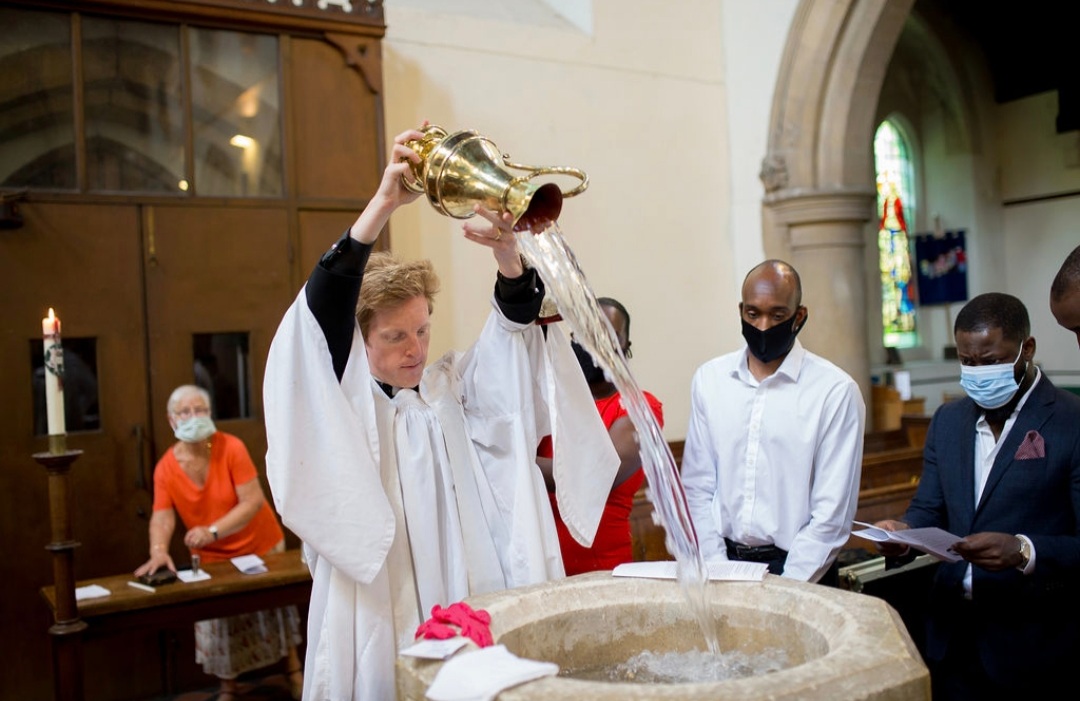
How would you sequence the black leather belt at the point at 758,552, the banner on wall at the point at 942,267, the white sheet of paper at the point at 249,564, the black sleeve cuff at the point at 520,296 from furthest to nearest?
the banner on wall at the point at 942,267 → the white sheet of paper at the point at 249,564 → the black leather belt at the point at 758,552 → the black sleeve cuff at the point at 520,296

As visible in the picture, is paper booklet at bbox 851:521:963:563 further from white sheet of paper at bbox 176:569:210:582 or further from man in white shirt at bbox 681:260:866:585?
white sheet of paper at bbox 176:569:210:582

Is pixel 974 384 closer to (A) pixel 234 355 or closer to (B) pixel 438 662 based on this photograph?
(B) pixel 438 662

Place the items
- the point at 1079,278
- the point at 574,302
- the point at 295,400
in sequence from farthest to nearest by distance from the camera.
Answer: the point at 1079,278
the point at 574,302
the point at 295,400

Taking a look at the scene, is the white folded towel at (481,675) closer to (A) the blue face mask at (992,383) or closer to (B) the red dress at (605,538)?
(B) the red dress at (605,538)

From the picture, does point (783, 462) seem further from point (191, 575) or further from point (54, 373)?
point (191, 575)

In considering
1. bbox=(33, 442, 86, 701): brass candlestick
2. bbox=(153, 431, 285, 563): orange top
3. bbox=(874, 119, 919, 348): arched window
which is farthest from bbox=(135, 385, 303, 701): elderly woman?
bbox=(874, 119, 919, 348): arched window

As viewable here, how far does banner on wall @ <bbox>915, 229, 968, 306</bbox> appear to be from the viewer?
10141 mm

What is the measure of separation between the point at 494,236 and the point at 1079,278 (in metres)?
1.32

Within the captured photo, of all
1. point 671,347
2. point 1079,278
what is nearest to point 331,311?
point 1079,278

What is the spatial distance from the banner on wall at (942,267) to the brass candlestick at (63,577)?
9.27 meters

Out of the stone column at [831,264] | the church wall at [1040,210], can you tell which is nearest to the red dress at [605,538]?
the stone column at [831,264]

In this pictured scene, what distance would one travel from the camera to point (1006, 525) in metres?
2.34

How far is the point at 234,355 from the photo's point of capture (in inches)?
184

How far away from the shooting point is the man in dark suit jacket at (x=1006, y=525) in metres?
2.26
